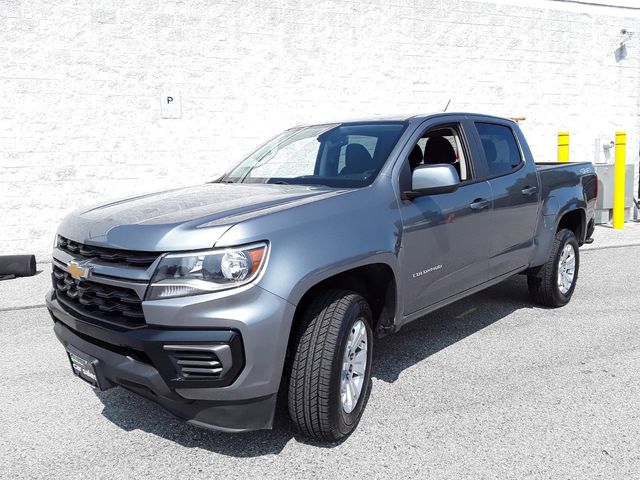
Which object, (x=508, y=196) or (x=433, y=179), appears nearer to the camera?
(x=433, y=179)

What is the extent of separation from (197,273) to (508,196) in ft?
9.44

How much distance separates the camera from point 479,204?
13.4 feet

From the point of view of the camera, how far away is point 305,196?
3109 mm

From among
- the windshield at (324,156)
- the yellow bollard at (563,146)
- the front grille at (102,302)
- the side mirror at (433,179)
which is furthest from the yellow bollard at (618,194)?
the front grille at (102,302)

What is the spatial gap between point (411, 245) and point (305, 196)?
0.75m

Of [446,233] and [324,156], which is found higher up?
[324,156]

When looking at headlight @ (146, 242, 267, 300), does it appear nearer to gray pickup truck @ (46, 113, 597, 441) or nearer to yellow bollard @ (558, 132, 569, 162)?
gray pickup truck @ (46, 113, 597, 441)

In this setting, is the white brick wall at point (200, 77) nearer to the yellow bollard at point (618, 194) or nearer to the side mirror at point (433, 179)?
the yellow bollard at point (618, 194)

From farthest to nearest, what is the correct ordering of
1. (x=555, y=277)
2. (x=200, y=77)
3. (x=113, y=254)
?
(x=200, y=77)
(x=555, y=277)
(x=113, y=254)

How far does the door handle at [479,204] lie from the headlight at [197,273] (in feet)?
6.83

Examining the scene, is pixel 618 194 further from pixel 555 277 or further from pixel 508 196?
pixel 508 196

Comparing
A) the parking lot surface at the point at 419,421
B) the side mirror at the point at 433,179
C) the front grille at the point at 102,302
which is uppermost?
the side mirror at the point at 433,179

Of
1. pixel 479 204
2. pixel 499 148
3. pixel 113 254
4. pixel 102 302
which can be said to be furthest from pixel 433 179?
pixel 102 302

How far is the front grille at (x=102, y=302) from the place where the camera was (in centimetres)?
261
